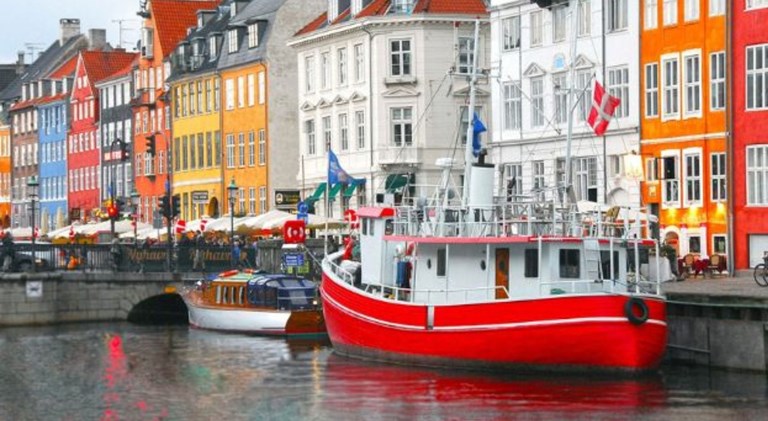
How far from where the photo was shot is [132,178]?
382ft

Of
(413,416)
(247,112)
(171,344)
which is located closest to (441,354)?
(413,416)

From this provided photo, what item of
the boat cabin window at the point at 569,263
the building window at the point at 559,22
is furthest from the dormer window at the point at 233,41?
the boat cabin window at the point at 569,263

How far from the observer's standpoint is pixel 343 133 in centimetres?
8488

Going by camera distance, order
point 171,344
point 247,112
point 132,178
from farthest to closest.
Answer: point 132,178 < point 247,112 < point 171,344

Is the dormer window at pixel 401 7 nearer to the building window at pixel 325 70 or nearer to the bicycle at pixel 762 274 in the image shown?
the building window at pixel 325 70

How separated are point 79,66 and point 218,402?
86.6 meters

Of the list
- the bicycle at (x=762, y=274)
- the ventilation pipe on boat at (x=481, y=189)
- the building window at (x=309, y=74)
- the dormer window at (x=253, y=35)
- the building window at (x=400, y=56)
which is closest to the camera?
the ventilation pipe on boat at (x=481, y=189)

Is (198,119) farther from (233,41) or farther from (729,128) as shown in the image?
(729,128)

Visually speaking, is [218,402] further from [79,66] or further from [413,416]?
[79,66]

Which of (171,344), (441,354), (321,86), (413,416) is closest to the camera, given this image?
(413,416)

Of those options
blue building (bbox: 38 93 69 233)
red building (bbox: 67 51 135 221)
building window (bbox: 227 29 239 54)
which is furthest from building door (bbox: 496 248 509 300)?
blue building (bbox: 38 93 69 233)

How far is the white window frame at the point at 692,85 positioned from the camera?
200 ft

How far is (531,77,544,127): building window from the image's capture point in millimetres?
69062

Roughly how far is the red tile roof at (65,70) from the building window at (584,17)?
234 ft
